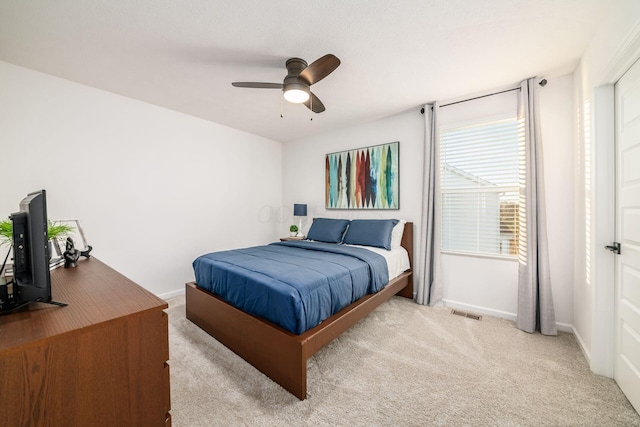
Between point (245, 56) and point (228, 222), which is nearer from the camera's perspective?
point (245, 56)

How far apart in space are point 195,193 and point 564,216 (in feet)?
14.3

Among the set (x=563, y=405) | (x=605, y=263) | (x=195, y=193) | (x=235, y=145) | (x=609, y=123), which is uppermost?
(x=235, y=145)

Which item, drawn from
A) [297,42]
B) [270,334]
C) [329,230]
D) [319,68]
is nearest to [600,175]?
[319,68]

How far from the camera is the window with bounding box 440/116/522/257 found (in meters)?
2.74

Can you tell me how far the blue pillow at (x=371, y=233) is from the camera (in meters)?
3.17

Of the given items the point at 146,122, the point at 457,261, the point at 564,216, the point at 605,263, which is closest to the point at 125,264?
the point at 146,122

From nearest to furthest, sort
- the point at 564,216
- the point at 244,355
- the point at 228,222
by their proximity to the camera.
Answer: the point at 244,355 < the point at 564,216 < the point at 228,222

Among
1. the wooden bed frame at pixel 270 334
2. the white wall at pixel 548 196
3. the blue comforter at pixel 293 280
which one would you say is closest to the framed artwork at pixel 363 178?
the white wall at pixel 548 196

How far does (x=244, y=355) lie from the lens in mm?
1950

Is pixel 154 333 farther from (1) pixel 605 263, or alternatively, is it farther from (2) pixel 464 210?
(2) pixel 464 210

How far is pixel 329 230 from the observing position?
3.67 m

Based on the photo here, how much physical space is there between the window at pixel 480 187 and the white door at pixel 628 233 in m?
1.03

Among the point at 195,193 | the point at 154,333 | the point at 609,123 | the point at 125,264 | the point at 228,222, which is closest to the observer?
the point at 154,333

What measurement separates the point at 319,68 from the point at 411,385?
93.4 inches
